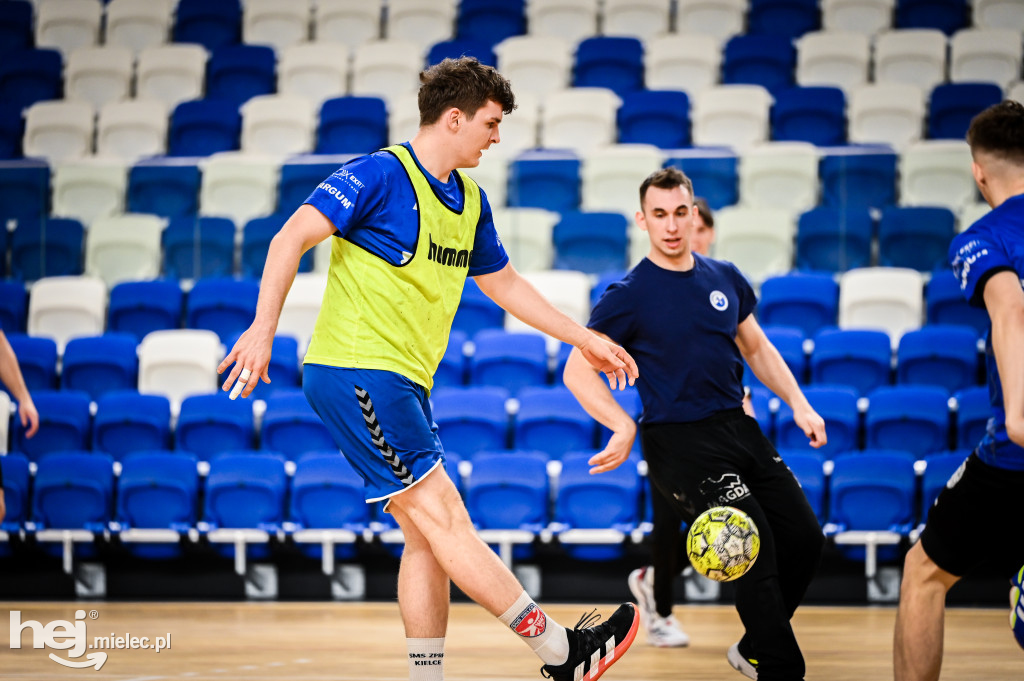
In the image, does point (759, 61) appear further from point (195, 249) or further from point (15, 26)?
point (15, 26)

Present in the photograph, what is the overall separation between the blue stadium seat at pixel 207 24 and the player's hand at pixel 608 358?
31.7 feet

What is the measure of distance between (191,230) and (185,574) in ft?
9.58

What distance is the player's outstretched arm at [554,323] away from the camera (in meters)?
3.15

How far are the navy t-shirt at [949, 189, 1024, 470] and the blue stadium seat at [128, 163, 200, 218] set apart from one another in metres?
7.32

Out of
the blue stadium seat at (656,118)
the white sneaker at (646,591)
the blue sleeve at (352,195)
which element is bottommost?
the white sneaker at (646,591)

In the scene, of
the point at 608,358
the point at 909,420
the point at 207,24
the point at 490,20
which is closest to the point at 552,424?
the point at 909,420

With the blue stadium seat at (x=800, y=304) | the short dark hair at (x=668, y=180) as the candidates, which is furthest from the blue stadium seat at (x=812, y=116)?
the short dark hair at (x=668, y=180)

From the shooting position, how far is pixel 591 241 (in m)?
8.40

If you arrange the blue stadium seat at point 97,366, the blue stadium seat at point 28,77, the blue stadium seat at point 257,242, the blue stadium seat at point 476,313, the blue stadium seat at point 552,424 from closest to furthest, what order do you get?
the blue stadium seat at point 552,424 → the blue stadium seat at point 97,366 → the blue stadium seat at point 476,313 → the blue stadium seat at point 257,242 → the blue stadium seat at point 28,77

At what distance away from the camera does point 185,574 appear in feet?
22.7

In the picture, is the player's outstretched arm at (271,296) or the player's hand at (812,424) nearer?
the player's outstretched arm at (271,296)

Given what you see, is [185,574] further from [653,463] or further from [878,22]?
[878,22]

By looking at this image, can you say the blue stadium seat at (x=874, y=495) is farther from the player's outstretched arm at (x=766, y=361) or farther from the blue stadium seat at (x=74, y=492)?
the blue stadium seat at (x=74, y=492)

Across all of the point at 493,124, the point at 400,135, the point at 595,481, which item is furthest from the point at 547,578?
the point at 400,135
